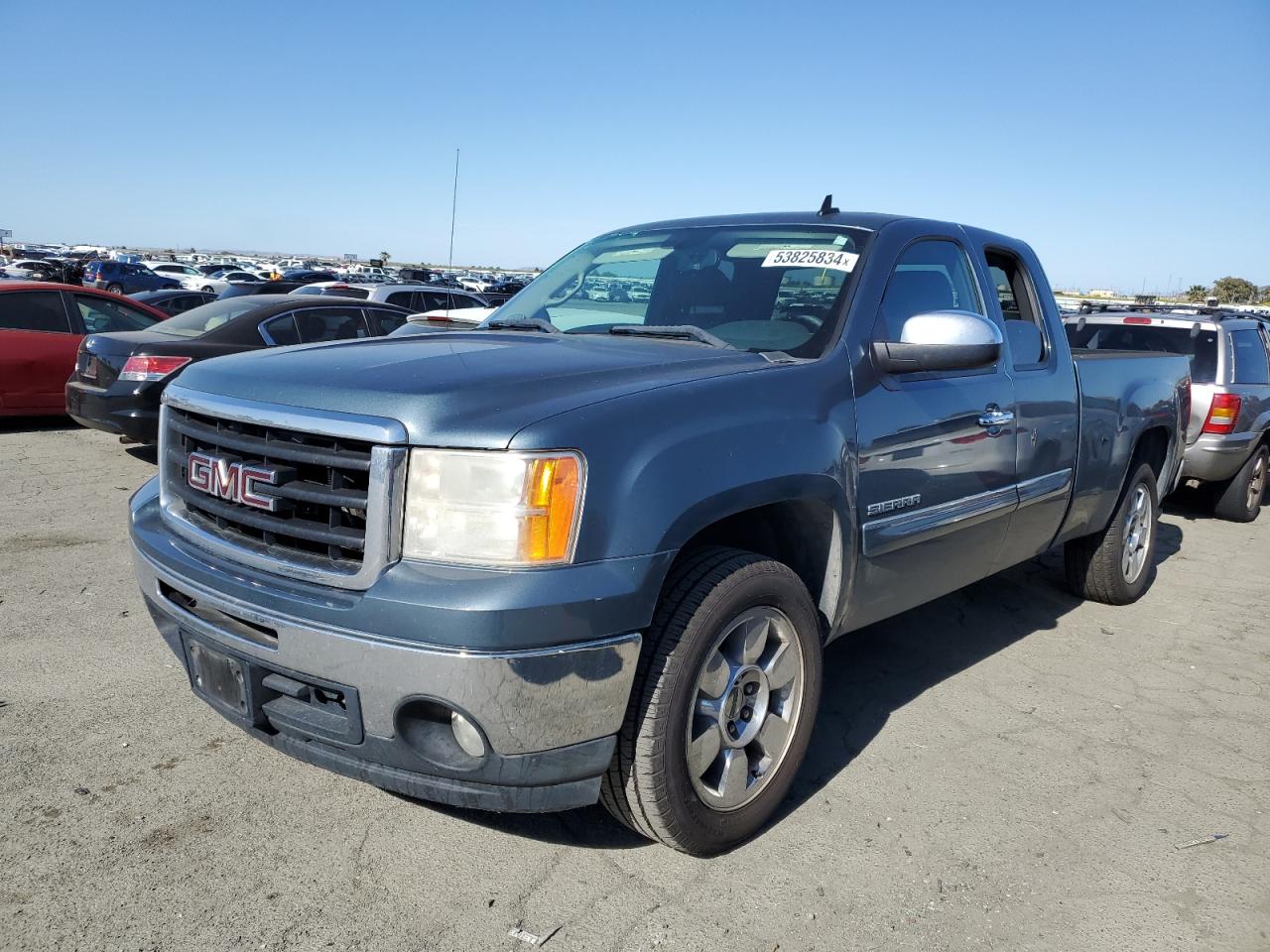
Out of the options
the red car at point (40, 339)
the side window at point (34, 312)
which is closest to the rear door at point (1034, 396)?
the red car at point (40, 339)

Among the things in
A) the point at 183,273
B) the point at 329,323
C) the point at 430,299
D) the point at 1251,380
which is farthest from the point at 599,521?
the point at 183,273

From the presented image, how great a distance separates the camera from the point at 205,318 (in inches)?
347

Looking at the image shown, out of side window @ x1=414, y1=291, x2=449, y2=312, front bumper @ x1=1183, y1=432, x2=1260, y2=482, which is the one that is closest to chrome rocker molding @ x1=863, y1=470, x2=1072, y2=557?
front bumper @ x1=1183, y1=432, x2=1260, y2=482

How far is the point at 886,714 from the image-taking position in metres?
3.89

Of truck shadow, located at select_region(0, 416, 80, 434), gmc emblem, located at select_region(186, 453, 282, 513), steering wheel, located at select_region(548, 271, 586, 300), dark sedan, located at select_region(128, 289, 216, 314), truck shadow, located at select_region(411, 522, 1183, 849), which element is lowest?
truck shadow, located at select_region(0, 416, 80, 434)

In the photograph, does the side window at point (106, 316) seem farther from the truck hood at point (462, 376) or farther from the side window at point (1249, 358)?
the side window at point (1249, 358)

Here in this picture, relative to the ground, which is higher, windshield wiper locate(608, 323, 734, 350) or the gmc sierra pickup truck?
windshield wiper locate(608, 323, 734, 350)

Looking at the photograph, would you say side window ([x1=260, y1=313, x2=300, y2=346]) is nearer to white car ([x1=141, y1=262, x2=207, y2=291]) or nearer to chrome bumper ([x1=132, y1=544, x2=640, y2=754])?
chrome bumper ([x1=132, y1=544, x2=640, y2=754])

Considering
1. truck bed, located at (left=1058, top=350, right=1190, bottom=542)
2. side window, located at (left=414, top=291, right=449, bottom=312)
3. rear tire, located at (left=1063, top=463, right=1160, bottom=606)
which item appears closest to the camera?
truck bed, located at (left=1058, top=350, right=1190, bottom=542)

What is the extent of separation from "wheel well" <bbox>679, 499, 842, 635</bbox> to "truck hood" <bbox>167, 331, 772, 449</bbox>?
458mm

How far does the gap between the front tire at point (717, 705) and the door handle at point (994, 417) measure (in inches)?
46.4

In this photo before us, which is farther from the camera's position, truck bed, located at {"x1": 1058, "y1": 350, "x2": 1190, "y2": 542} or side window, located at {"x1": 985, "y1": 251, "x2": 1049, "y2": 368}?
truck bed, located at {"x1": 1058, "y1": 350, "x2": 1190, "y2": 542}

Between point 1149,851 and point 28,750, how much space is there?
3.52 meters

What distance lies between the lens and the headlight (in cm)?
228
